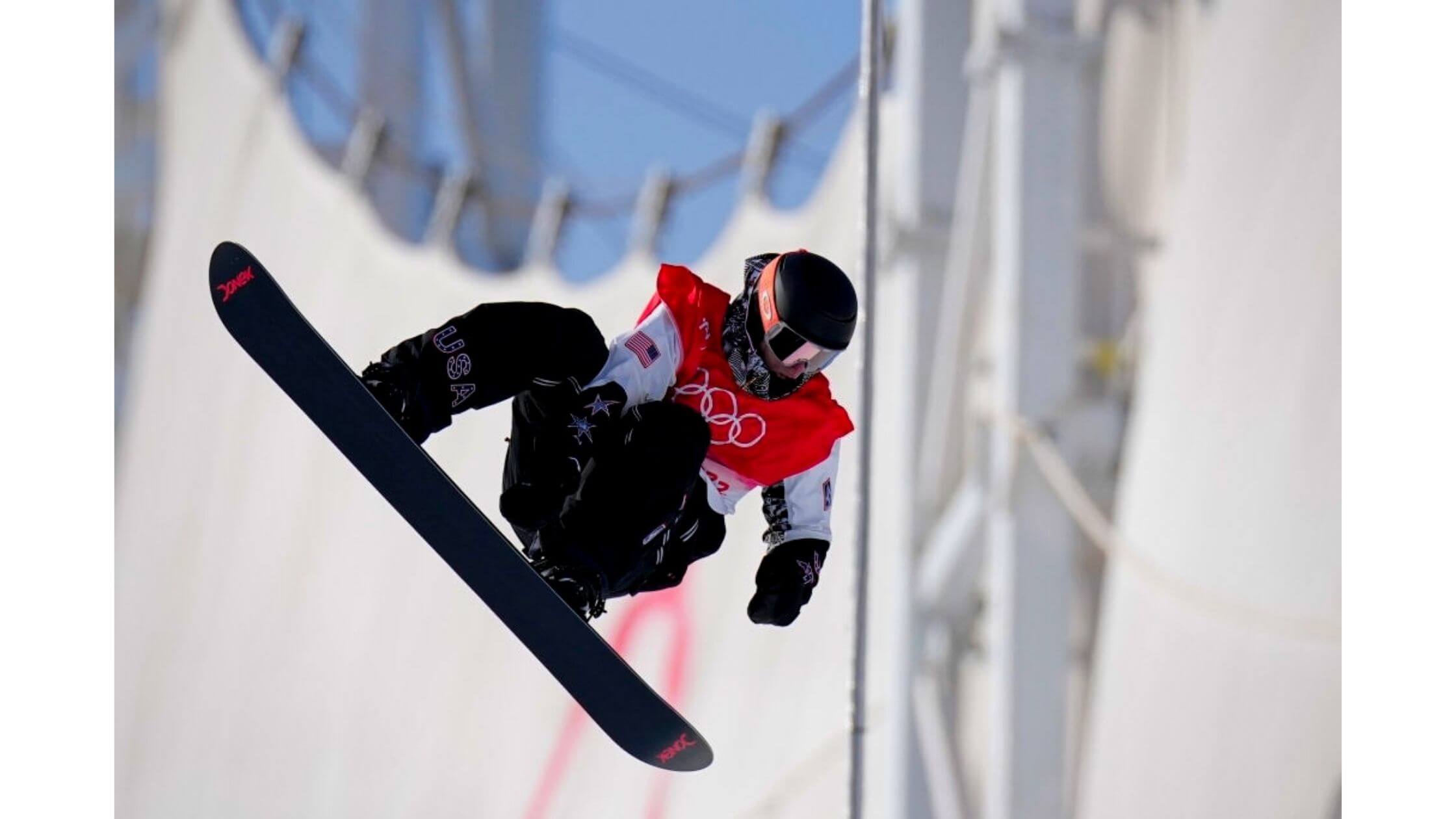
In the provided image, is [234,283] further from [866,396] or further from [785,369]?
[866,396]

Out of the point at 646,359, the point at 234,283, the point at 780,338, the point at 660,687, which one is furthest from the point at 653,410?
the point at 660,687

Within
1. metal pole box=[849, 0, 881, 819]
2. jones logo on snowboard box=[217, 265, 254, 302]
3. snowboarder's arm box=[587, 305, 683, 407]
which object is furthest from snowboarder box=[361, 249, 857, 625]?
jones logo on snowboard box=[217, 265, 254, 302]

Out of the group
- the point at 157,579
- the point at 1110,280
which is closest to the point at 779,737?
the point at 1110,280

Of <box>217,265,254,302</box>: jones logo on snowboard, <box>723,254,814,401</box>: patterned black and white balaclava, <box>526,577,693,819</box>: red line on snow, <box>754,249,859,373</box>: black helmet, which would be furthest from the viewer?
<box>526,577,693,819</box>: red line on snow

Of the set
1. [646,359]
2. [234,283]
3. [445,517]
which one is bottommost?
[445,517]

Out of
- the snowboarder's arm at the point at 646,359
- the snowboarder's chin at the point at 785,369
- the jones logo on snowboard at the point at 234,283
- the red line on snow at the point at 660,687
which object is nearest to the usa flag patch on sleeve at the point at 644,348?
the snowboarder's arm at the point at 646,359

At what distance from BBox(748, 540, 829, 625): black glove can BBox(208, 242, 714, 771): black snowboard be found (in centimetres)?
19

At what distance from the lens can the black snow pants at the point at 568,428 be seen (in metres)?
2.27

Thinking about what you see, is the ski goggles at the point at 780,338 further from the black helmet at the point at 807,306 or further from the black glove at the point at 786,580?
the black glove at the point at 786,580

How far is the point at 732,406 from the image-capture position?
2.37m

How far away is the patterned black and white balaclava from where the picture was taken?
2311mm

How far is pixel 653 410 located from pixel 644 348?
4.0 inches

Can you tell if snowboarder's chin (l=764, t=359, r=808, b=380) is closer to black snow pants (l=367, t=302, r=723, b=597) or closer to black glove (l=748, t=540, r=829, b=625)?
black snow pants (l=367, t=302, r=723, b=597)

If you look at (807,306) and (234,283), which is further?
(234,283)
